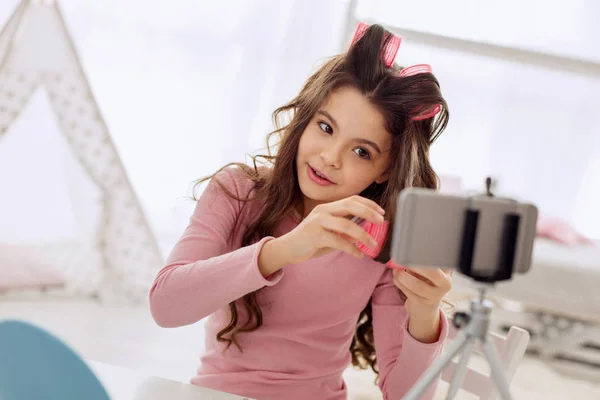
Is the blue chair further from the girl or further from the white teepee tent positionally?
the white teepee tent

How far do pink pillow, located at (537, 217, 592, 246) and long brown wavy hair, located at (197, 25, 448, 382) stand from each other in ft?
6.79

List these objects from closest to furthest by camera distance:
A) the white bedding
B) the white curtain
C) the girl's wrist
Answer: the girl's wrist < the white bedding < the white curtain

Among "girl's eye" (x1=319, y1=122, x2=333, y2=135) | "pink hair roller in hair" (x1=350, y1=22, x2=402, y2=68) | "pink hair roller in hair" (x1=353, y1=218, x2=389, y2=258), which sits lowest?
"pink hair roller in hair" (x1=353, y1=218, x2=389, y2=258)

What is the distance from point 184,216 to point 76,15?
1095mm

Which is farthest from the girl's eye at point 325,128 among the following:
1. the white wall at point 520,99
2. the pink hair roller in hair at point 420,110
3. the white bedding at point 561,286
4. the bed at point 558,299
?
the white wall at point 520,99

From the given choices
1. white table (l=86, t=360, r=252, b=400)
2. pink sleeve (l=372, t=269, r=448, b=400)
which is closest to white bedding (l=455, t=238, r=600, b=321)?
pink sleeve (l=372, t=269, r=448, b=400)

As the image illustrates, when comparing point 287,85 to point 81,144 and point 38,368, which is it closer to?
point 81,144

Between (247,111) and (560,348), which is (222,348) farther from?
(247,111)

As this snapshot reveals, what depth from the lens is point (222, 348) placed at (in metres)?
1.10

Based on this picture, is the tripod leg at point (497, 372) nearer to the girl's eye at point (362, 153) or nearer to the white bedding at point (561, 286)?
the girl's eye at point (362, 153)

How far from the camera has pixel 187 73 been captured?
3494 mm

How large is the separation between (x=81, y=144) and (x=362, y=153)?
5.36ft

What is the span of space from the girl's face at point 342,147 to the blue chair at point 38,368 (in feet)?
1.80

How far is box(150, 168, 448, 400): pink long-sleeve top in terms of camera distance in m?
0.98
